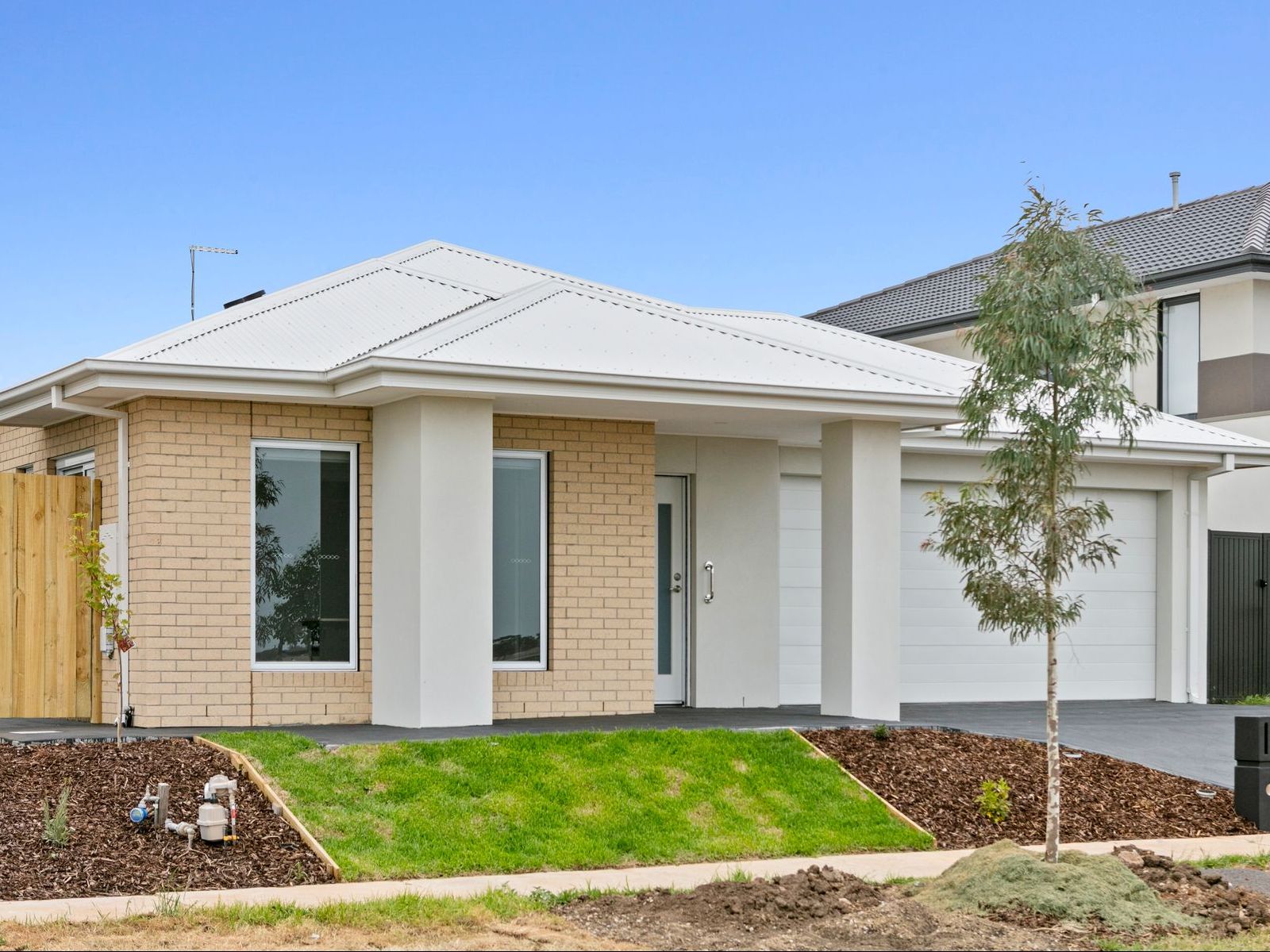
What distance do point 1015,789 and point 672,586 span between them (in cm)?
538

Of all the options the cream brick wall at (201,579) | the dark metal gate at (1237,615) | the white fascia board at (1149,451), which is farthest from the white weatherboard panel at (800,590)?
the dark metal gate at (1237,615)

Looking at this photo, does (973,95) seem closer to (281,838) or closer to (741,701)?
(741,701)

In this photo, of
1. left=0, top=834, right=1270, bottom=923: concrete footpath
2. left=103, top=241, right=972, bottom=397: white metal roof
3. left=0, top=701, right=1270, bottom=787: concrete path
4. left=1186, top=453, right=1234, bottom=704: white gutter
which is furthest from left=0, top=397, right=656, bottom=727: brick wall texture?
left=1186, top=453, right=1234, bottom=704: white gutter

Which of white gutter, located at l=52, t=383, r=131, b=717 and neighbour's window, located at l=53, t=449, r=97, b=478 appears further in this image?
A: neighbour's window, located at l=53, t=449, r=97, b=478

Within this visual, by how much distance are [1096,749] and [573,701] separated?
4.69m

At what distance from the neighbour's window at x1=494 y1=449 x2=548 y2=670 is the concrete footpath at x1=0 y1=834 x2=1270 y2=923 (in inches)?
190

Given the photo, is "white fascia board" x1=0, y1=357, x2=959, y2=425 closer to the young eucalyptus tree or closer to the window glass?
the window glass

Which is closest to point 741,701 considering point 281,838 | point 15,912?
point 281,838

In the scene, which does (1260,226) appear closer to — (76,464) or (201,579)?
(201,579)

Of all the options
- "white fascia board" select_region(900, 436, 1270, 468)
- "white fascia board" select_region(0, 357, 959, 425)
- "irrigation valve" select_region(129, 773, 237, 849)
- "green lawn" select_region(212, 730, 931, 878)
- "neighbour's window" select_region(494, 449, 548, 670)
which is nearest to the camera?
"irrigation valve" select_region(129, 773, 237, 849)

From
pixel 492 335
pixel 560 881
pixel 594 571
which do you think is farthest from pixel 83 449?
pixel 560 881

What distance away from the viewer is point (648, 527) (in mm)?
15219

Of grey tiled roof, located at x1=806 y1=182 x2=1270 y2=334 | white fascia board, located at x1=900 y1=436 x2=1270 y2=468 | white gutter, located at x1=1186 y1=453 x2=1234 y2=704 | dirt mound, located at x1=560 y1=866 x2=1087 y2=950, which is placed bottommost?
dirt mound, located at x1=560 y1=866 x2=1087 y2=950

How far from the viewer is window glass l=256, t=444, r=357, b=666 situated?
14.0 meters
